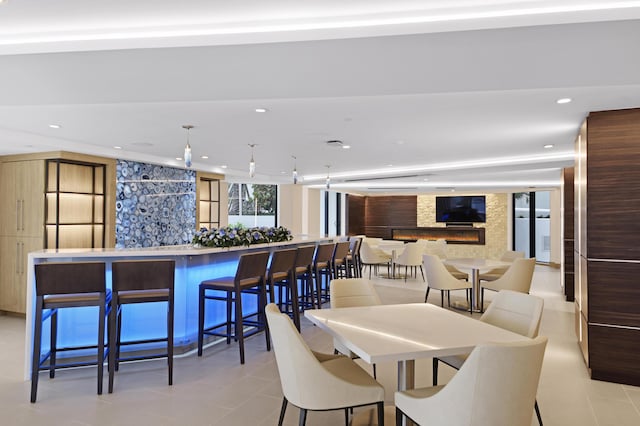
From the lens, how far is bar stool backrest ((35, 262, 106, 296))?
3363mm

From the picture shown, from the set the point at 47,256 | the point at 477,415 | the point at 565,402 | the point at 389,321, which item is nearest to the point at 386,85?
the point at 389,321

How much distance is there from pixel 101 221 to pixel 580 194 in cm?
690

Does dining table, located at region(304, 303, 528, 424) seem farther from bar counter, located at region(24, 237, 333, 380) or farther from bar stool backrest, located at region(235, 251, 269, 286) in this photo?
bar counter, located at region(24, 237, 333, 380)

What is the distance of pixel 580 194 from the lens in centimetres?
453

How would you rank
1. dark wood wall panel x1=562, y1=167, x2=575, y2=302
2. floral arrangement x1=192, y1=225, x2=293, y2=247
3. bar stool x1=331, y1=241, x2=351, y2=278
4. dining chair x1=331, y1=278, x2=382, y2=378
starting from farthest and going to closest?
1. dark wood wall panel x1=562, y1=167, x2=575, y2=302
2. bar stool x1=331, y1=241, x2=351, y2=278
3. floral arrangement x1=192, y1=225, x2=293, y2=247
4. dining chair x1=331, y1=278, x2=382, y2=378

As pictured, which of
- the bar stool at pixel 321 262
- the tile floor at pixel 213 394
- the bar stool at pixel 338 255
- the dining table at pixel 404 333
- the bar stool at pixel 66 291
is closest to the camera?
the dining table at pixel 404 333

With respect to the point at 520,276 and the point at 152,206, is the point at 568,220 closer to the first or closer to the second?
the point at 520,276

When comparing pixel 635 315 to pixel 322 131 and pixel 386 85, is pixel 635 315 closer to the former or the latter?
pixel 386 85

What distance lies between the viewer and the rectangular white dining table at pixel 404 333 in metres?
2.20

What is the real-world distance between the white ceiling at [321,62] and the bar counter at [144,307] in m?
1.40

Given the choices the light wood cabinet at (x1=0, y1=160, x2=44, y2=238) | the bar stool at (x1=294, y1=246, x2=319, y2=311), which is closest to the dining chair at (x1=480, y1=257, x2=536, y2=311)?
the bar stool at (x1=294, y1=246, x2=319, y2=311)

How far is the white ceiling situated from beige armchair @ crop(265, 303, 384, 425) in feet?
5.38

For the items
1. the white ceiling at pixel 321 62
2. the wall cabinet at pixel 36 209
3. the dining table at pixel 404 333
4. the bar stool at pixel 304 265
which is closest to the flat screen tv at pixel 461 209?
the bar stool at pixel 304 265

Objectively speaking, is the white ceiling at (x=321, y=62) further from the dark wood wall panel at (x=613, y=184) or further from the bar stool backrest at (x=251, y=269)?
the bar stool backrest at (x=251, y=269)
